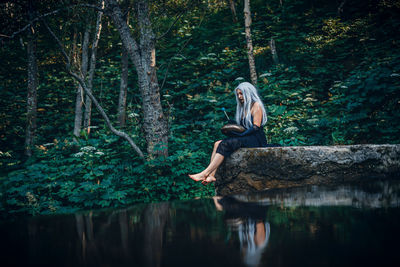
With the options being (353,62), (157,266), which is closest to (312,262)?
(157,266)

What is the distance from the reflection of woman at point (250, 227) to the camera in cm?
98

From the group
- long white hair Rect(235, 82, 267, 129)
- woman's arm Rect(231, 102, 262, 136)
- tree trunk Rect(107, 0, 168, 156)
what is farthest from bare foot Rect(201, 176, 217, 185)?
tree trunk Rect(107, 0, 168, 156)

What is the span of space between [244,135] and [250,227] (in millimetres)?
2210

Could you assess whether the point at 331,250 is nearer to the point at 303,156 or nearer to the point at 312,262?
the point at 312,262

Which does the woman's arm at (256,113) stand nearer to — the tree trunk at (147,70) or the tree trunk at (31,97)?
the tree trunk at (147,70)

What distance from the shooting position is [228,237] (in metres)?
1.21

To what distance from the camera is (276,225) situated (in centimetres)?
135

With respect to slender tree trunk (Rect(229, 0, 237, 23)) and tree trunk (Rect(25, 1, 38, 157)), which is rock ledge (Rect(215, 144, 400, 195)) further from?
slender tree trunk (Rect(229, 0, 237, 23))

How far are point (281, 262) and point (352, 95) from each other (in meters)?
6.08

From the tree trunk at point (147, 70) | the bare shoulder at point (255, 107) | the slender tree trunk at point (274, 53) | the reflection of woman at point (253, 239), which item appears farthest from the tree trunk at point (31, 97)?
the reflection of woman at point (253, 239)

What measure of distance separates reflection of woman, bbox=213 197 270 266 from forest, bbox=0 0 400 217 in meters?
2.28

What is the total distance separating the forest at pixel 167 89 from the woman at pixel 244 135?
0.40 meters

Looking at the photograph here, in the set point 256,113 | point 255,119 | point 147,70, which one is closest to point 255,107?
point 256,113

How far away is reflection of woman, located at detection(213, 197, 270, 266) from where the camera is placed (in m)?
0.98
